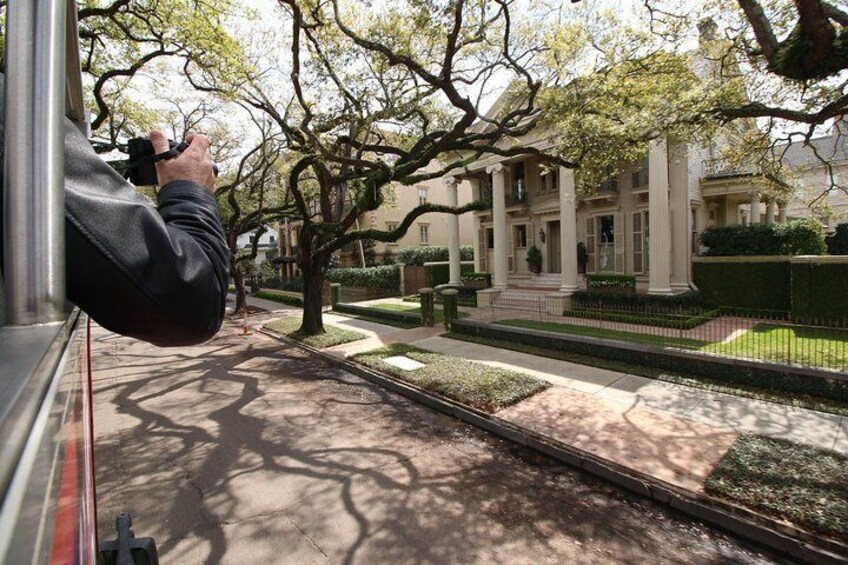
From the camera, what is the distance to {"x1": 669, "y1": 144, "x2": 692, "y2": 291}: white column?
16.8m

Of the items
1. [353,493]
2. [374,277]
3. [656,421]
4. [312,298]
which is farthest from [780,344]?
[374,277]

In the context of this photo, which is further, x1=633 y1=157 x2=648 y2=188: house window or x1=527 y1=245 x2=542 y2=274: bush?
x1=527 y1=245 x2=542 y2=274: bush

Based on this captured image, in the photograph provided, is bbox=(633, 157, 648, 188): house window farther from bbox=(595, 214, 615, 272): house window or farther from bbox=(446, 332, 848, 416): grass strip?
bbox=(446, 332, 848, 416): grass strip

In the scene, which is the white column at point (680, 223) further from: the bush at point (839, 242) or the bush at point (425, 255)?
the bush at point (425, 255)

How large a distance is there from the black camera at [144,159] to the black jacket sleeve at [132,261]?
0.39 meters

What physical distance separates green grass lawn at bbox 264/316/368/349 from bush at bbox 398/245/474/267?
585 inches

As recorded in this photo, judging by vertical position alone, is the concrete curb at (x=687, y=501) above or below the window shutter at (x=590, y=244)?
below

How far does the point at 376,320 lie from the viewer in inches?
742

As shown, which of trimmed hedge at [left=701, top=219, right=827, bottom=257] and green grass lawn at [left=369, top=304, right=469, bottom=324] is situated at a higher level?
trimmed hedge at [left=701, top=219, right=827, bottom=257]

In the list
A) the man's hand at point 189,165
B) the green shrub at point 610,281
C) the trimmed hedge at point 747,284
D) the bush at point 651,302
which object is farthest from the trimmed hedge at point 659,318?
the man's hand at point 189,165

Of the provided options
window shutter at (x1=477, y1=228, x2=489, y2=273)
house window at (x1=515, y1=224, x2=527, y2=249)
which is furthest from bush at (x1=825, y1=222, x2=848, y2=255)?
window shutter at (x1=477, y1=228, x2=489, y2=273)

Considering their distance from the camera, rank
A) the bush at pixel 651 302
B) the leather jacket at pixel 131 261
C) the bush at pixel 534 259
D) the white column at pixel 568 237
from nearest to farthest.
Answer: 1. the leather jacket at pixel 131 261
2. the bush at pixel 651 302
3. the white column at pixel 568 237
4. the bush at pixel 534 259

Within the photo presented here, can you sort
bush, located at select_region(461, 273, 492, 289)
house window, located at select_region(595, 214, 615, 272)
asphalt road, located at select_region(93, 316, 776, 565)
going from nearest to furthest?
asphalt road, located at select_region(93, 316, 776, 565)
house window, located at select_region(595, 214, 615, 272)
bush, located at select_region(461, 273, 492, 289)

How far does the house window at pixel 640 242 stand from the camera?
1852cm
